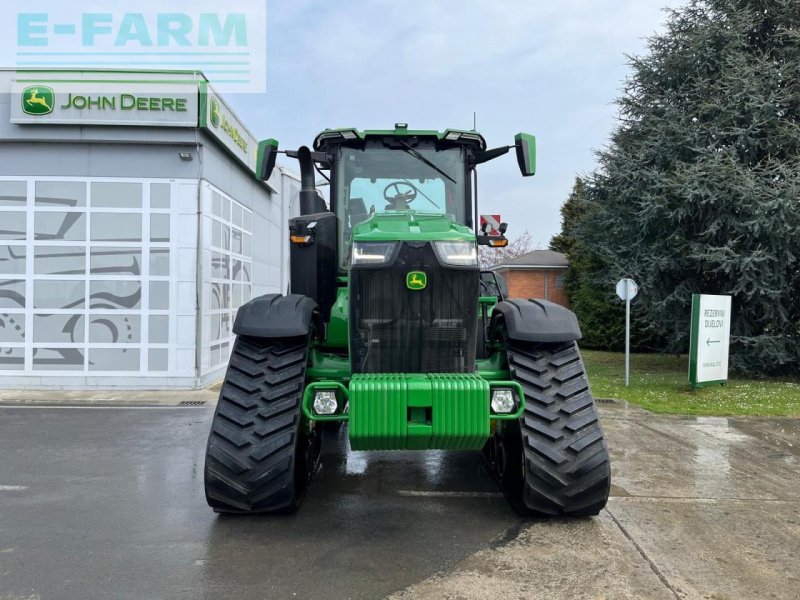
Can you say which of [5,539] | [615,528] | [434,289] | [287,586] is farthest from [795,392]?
[5,539]

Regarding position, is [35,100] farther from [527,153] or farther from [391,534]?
[391,534]

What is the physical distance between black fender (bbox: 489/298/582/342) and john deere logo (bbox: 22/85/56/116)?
30.2 ft

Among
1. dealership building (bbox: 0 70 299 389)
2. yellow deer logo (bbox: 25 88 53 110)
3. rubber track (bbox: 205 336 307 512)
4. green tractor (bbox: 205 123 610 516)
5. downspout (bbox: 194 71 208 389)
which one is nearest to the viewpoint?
green tractor (bbox: 205 123 610 516)

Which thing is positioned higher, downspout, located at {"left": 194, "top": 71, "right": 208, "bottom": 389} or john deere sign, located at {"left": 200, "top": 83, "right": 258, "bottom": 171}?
john deere sign, located at {"left": 200, "top": 83, "right": 258, "bottom": 171}

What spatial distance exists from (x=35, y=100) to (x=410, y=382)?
31.7ft

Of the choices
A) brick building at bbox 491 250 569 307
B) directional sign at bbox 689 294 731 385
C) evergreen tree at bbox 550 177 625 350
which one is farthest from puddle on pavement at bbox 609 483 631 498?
brick building at bbox 491 250 569 307

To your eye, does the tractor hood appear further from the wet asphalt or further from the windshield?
the wet asphalt

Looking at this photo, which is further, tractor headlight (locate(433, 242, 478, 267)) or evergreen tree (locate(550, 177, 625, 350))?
evergreen tree (locate(550, 177, 625, 350))

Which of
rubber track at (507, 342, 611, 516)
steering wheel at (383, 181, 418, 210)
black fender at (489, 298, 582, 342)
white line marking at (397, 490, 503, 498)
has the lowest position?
white line marking at (397, 490, 503, 498)

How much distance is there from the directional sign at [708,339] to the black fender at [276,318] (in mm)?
9254

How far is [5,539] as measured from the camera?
4160 mm

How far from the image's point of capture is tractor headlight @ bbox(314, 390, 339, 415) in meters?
4.18

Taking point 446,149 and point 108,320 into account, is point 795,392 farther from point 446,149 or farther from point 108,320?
point 108,320

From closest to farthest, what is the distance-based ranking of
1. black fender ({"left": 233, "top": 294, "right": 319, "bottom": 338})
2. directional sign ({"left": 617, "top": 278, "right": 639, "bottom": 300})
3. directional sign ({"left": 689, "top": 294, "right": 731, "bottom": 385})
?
black fender ({"left": 233, "top": 294, "right": 319, "bottom": 338}), directional sign ({"left": 689, "top": 294, "right": 731, "bottom": 385}), directional sign ({"left": 617, "top": 278, "right": 639, "bottom": 300})
